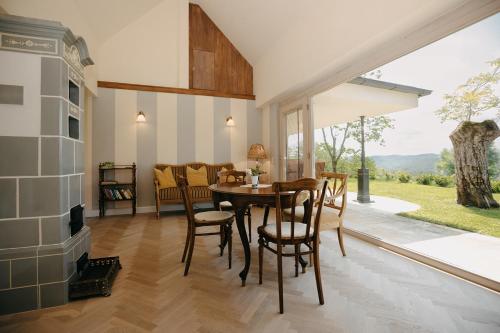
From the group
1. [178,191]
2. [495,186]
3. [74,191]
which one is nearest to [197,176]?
[178,191]

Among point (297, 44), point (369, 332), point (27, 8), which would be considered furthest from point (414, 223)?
point (27, 8)

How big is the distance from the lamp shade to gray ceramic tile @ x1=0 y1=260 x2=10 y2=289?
4239mm

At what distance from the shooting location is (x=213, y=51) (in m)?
5.62

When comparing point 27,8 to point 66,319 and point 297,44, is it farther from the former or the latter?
point 297,44

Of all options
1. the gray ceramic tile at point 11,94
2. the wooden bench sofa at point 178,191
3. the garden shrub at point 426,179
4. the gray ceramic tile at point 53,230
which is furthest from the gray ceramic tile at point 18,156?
the garden shrub at point 426,179

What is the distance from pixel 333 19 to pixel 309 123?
5.33 feet

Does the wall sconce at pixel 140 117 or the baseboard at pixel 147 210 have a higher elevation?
the wall sconce at pixel 140 117

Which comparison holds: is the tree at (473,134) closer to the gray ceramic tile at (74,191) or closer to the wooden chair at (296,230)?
the wooden chair at (296,230)

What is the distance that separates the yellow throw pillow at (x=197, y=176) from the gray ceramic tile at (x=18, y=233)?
3266 mm

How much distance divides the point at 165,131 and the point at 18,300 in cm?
395

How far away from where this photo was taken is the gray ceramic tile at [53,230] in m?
1.69

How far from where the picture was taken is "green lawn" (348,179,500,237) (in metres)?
2.86

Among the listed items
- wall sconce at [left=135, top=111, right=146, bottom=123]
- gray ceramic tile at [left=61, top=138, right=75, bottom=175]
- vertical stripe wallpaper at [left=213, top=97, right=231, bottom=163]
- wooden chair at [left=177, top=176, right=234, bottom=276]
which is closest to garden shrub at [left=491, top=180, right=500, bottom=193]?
wooden chair at [left=177, top=176, right=234, bottom=276]

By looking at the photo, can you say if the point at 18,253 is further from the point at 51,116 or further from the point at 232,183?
the point at 232,183
